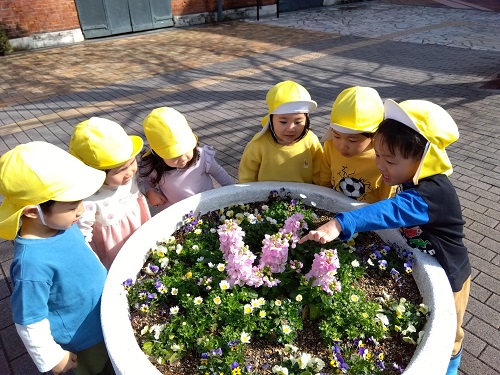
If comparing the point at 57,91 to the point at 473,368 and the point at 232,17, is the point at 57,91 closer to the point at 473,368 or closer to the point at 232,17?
the point at 473,368

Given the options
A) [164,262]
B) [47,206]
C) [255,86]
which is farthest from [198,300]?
[255,86]

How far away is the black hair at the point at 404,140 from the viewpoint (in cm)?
175

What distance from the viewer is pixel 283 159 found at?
8.47 ft

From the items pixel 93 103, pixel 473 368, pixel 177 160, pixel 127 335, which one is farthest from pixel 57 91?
pixel 473 368

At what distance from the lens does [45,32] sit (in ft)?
35.3

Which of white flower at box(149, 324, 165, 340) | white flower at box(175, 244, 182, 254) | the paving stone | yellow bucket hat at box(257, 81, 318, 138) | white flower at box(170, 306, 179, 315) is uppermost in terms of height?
yellow bucket hat at box(257, 81, 318, 138)

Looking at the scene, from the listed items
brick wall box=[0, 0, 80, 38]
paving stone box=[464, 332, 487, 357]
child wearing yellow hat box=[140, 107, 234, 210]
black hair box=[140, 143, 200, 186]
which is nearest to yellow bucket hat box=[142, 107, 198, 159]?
child wearing yellow hat box=[140, 107, 234, 210]

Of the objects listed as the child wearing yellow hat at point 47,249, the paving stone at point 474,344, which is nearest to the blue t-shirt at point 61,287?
the child wearing yellow hat at point 47,249

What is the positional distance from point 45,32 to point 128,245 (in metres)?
11.2

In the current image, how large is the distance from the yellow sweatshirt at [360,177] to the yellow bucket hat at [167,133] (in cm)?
98

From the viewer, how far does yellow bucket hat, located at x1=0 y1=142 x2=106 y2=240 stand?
1471mm

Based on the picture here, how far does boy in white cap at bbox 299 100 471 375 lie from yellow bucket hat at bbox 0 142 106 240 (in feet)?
3.49

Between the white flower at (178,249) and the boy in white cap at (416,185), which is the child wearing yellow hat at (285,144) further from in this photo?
the white flower at (178,249)

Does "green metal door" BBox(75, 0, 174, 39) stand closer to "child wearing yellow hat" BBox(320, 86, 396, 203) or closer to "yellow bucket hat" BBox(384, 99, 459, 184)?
"child wearing yellow hat" BBox(320, 86, 396, 203)
